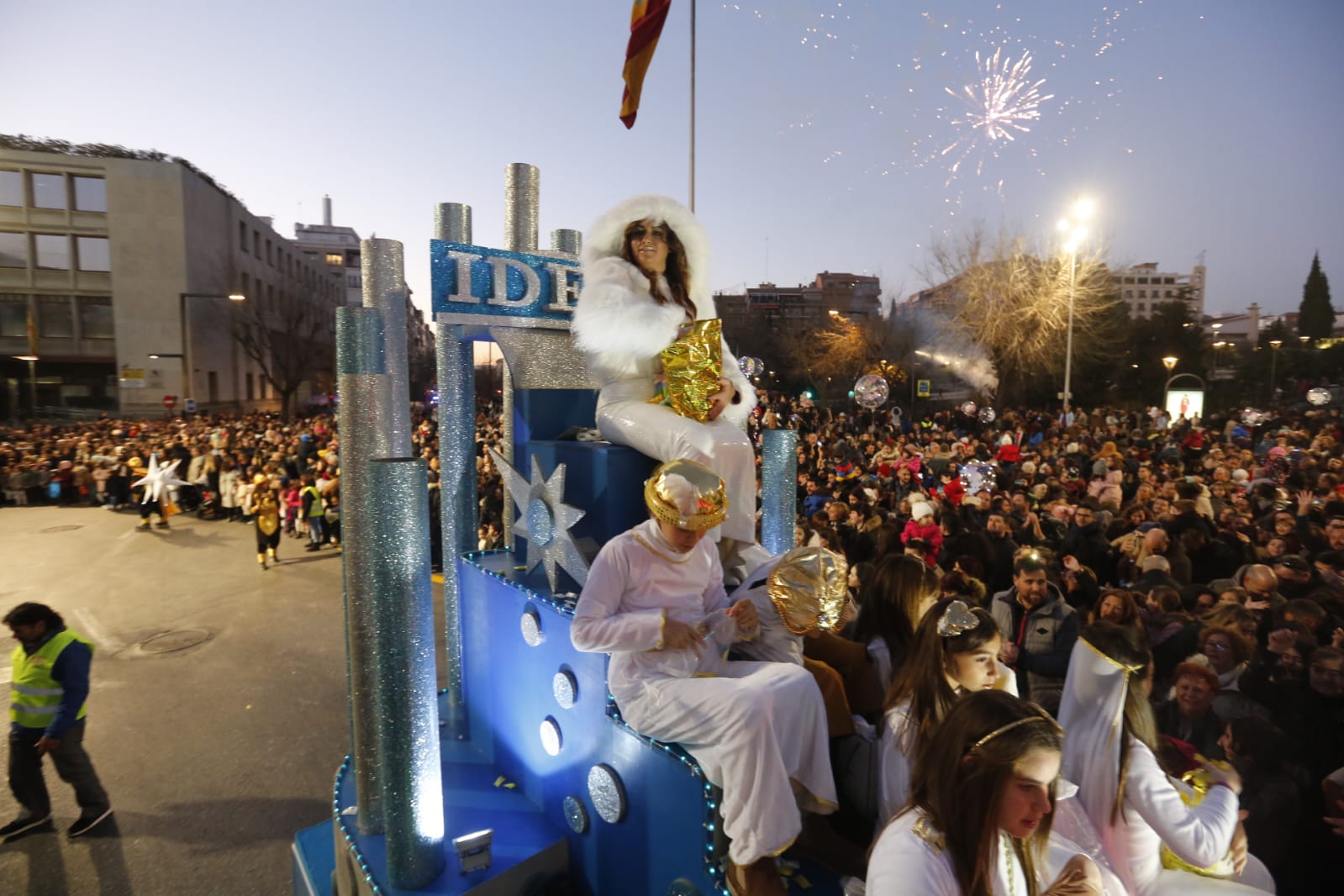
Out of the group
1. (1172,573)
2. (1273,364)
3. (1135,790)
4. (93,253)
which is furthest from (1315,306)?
(93,253)

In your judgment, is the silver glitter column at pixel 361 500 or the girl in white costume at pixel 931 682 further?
the silver glitter column at pixel 361 500

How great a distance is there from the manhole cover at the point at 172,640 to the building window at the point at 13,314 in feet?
109

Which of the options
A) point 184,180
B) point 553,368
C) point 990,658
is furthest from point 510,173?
point 184,180

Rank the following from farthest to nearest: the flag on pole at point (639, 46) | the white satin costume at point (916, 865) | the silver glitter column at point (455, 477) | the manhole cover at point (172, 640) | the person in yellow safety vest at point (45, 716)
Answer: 1. the manhole cover at point (172, 640)
2. the flag on pole at point (639, 46)
3. the person in yellow safety vest at point (45, 716)
4. the silver glitter column at point (455, 477)
5. the white satin costume at point (916, 865)

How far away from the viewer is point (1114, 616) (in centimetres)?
438

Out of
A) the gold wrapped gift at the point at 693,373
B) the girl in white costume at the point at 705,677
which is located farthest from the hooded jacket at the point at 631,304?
the girl in white costume at the point at 705,677

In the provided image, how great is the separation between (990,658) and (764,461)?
1.92 metres

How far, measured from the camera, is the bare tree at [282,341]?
33.8 m

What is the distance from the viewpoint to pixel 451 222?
4625 mm

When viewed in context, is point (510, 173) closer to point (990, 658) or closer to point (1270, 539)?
point (990, 658)

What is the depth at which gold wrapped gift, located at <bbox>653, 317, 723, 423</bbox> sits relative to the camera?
3.54 m

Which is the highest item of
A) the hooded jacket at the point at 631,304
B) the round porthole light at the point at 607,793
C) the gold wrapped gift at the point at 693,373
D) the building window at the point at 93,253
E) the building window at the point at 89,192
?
the building window at the point at 89,192

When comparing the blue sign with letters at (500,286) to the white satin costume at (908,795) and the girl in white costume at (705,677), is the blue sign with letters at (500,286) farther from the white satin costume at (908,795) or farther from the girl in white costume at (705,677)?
the white satin costume at (908,795)

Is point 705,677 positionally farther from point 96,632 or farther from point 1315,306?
point 1315,306
